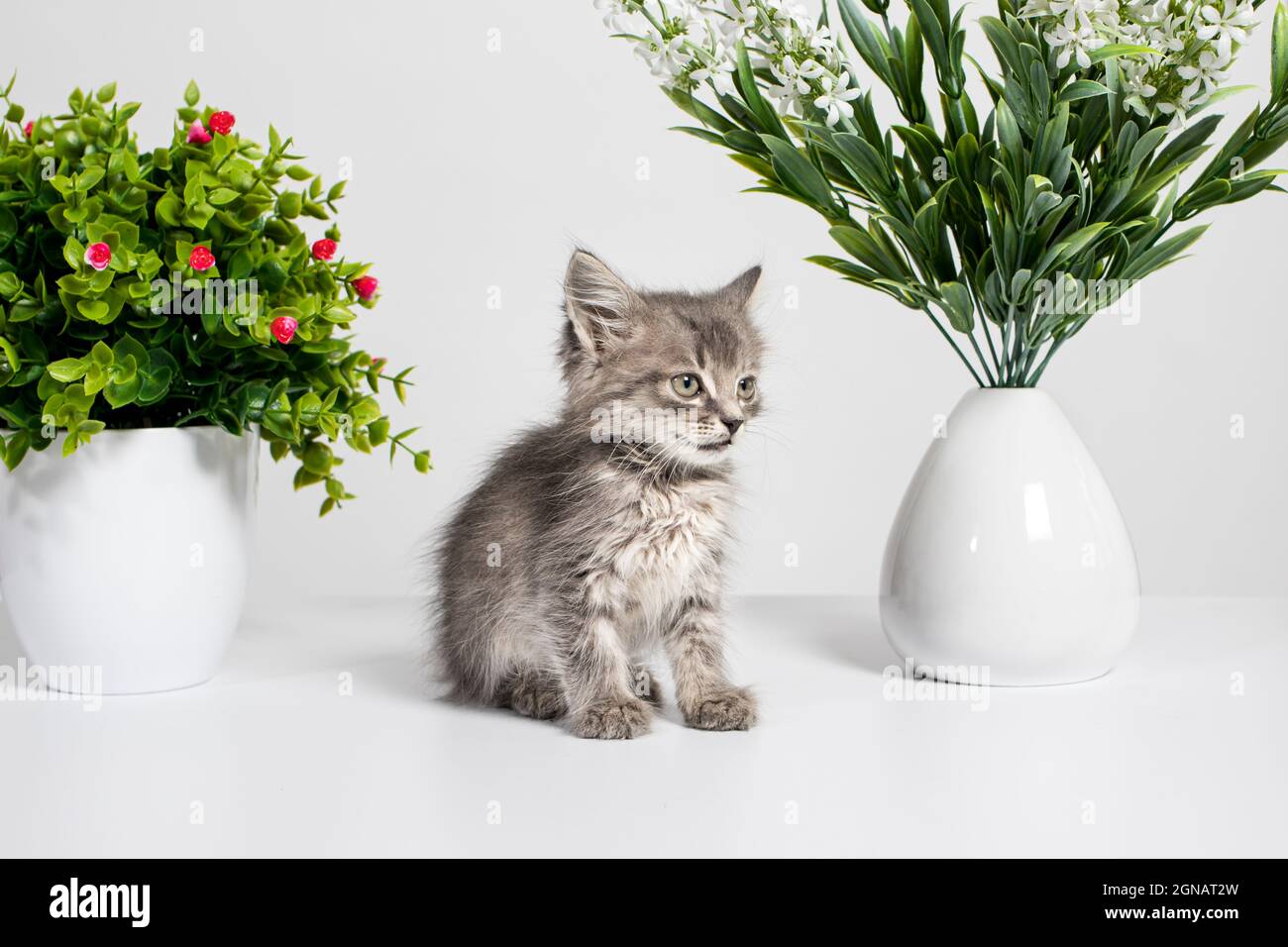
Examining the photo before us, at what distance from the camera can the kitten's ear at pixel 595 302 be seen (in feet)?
5.56

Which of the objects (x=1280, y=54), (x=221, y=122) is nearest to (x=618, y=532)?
(x=221, y=122)

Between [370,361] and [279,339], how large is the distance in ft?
0.81

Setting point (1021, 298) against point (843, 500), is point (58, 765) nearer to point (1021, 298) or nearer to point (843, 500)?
point (1021, 298)

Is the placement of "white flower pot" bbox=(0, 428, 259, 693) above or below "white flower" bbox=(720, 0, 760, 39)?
below

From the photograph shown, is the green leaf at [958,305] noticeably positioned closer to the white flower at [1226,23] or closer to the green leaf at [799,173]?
the green leaf at [799,173]

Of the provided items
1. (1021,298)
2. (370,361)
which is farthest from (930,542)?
(370,361)

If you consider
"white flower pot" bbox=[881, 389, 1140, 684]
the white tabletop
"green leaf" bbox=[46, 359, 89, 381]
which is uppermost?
"green leaf" bbox=[46, 359, 89, 381]

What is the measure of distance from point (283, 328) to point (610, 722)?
0.67m

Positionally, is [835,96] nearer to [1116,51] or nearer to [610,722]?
[1116,51]

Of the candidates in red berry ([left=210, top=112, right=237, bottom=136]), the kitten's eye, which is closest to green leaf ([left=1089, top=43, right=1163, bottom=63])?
the kitten's eye

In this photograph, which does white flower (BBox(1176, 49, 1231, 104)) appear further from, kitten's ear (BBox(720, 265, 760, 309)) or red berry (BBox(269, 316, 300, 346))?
red berry (BBox(269, 316, 300, 346))

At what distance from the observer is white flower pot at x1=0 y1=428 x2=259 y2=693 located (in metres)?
1.64

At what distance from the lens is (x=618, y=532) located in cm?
165
